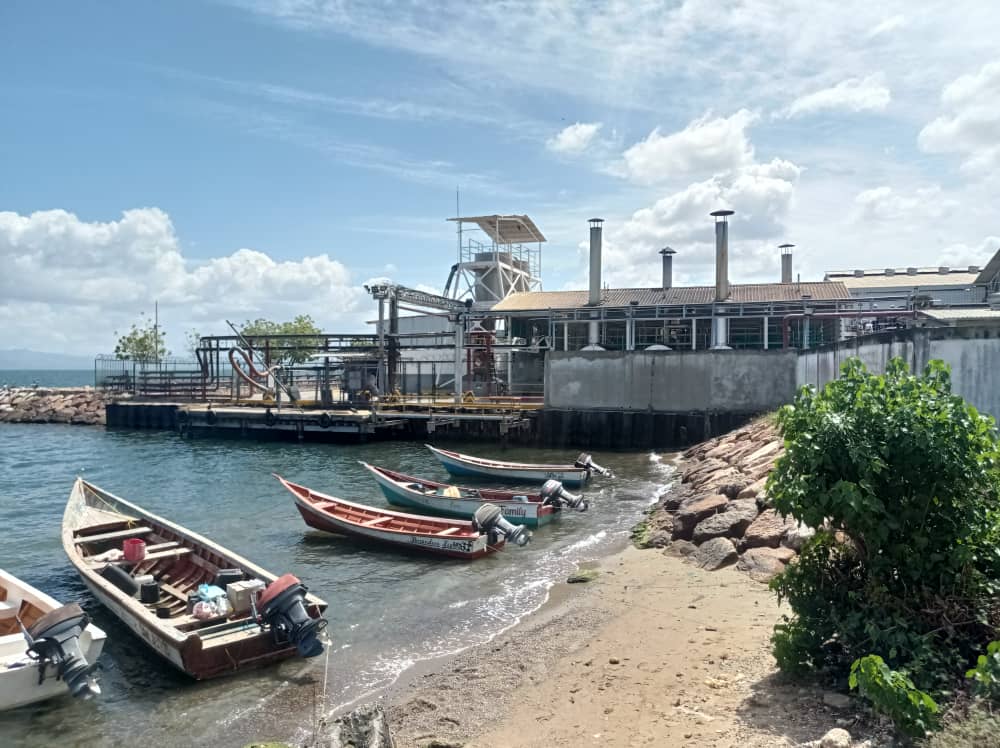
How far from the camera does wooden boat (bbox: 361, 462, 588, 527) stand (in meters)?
18.3

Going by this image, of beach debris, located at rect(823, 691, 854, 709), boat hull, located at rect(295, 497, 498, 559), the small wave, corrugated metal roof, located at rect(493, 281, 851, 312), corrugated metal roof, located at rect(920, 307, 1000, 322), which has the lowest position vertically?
the small wave

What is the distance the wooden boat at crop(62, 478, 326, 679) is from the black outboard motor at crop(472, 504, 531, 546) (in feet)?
16.1

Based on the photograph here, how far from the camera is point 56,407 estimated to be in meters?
57.1

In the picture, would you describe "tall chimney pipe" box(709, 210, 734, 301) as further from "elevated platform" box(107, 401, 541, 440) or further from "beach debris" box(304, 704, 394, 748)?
"beach debris" box(304, 704, 394, 748)

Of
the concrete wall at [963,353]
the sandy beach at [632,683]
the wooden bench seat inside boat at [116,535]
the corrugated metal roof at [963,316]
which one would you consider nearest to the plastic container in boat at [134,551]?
the wooden bench seat inside boat at [116,535]

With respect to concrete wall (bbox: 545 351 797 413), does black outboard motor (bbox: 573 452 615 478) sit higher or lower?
lower

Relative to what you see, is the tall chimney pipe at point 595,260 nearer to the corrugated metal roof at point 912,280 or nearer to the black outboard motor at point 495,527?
the corrugated metal roof at point 912,280

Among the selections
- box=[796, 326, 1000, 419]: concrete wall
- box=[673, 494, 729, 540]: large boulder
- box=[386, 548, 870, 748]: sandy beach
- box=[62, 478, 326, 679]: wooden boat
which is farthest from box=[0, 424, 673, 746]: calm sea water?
box=[796, 326, 1000, 419]: concrete wall

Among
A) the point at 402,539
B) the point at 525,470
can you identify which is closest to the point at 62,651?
the point at 402,539

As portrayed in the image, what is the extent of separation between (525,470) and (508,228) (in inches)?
1400

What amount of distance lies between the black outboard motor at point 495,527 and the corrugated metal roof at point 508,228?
137 ft

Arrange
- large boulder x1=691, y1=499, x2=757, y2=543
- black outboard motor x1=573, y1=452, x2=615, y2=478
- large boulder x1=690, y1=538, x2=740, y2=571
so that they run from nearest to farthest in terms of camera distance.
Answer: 1. large boulder x1=690, y1=538, x2=740, y2=571
2. large boulder x1=691, y1=499, x2=757, y2=543
3. black outboard motor x1=573, y1=452, x2=615, y2=478

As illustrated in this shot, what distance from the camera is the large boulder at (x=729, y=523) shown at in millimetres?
13164

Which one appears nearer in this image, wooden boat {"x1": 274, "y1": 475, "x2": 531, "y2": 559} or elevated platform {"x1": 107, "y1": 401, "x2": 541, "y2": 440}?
wooden boat {"x1": 274, "y1": 475, "x2": 531, "y2": 559}
